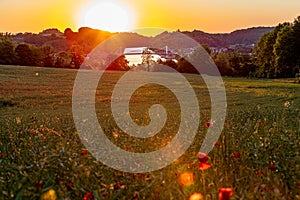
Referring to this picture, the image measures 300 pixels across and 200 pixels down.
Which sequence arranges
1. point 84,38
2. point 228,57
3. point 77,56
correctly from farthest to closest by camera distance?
point 84,38 < point 228,57 < point 77,56

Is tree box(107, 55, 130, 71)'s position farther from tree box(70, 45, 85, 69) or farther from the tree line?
tree box(70, 45, 85, 69)

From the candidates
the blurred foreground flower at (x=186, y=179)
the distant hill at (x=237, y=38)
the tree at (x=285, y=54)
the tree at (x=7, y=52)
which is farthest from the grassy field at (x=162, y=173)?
the distant hill at (x=237, y=38)

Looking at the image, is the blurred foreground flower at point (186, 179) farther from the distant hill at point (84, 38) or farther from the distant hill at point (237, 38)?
the distant hill at point (237, 38)

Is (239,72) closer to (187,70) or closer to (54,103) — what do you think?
(187,70)

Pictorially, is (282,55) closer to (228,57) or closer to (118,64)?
(228,57)

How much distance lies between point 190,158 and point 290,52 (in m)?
56.5

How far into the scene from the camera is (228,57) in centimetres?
6512

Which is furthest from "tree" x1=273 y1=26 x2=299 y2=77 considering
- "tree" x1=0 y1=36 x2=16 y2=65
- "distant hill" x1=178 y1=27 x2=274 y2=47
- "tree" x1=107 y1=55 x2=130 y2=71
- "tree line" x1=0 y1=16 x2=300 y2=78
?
"distant hill" x1=178 y1=27 x2=274 y2=47

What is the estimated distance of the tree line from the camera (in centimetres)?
5212

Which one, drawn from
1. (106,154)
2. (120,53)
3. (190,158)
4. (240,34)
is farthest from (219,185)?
(240,34)

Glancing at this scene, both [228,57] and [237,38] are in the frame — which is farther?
[237,38]

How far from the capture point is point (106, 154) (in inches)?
175

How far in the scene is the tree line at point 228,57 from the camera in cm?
5212

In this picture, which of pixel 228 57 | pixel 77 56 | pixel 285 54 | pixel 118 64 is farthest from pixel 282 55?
pixel 77 56
